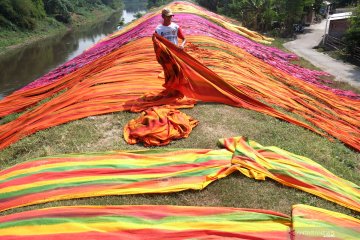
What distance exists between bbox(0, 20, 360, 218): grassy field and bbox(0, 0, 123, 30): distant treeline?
4194 cm

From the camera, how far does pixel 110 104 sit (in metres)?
9.05

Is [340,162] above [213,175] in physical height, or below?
below

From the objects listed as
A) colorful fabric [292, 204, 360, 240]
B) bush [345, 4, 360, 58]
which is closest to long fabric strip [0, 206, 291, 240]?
colorful fabric [292, 204, 360, 240]

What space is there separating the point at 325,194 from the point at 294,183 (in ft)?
1.64

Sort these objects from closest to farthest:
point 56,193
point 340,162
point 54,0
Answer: point 56,193, point 340,162, point 54,0

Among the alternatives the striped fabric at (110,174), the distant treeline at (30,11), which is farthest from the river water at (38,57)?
the striped fabric at (110,174)

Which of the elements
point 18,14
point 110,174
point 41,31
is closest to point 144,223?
point 110,174

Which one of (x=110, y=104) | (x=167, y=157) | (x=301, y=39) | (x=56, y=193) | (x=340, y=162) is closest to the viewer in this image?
(x=56, y=193)

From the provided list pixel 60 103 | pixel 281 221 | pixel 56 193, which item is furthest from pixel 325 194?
pixel 60 103

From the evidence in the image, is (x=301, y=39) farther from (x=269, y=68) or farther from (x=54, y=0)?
(x=54, y=0)

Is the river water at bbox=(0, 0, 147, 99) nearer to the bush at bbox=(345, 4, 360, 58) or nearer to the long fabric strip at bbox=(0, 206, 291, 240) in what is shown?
the long fabric strip at bbox=(0, 206, 291, 240)

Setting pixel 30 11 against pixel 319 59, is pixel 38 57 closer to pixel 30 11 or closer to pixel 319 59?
pixel 30 11

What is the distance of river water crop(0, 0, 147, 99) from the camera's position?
1129 inches

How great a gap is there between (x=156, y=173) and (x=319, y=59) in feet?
64.3
